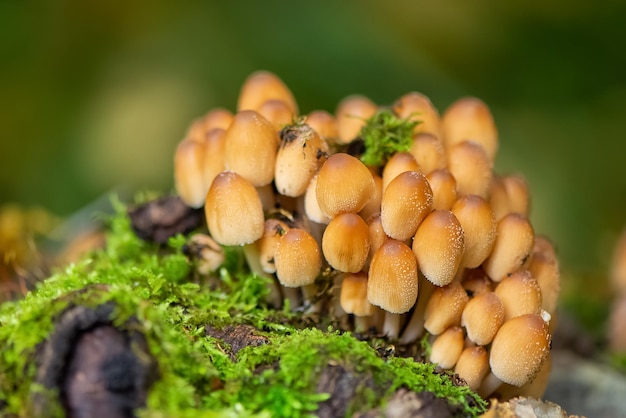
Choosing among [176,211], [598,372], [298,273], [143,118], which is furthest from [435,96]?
[298,273]

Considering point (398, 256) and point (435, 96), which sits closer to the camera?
point (398, 256)

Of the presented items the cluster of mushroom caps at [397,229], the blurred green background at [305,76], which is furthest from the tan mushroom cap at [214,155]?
the blurred green background at [305,76]

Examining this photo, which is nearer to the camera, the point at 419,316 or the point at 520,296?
the point at 520,296

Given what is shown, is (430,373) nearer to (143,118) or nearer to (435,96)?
(435,96)

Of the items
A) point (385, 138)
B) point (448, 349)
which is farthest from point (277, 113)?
point (448, 349)

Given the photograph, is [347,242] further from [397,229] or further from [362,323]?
[362,323]

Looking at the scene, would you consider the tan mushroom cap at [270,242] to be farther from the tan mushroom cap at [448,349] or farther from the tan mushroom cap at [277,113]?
the tan mushroom cap at [448,349]
